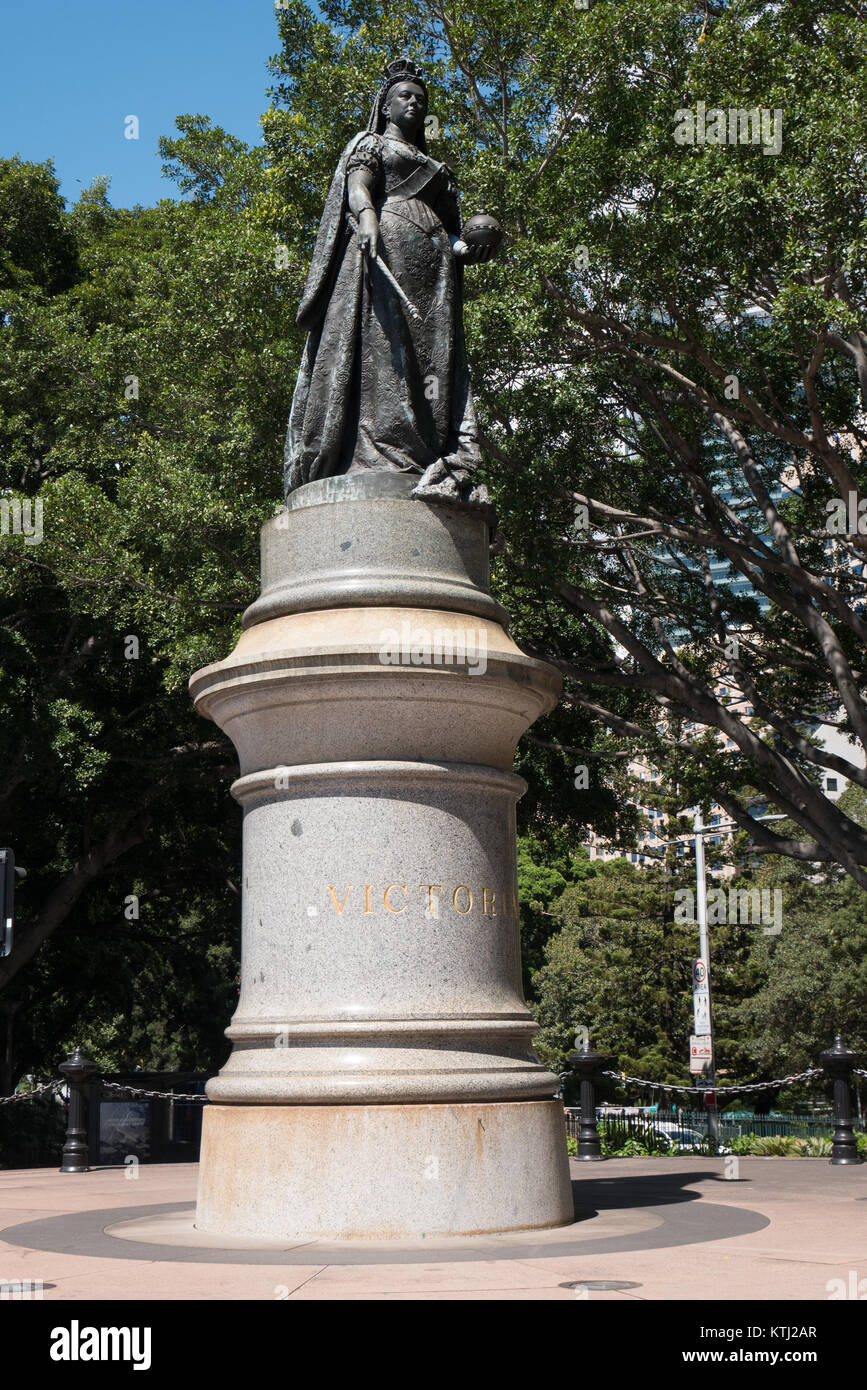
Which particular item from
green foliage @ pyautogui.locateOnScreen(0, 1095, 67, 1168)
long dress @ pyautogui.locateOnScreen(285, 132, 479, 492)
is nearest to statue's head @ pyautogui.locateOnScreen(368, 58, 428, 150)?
long dress @ pyautogui.locateOnScreen(285, 132, 479, 492)

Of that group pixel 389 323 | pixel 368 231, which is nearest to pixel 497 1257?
pixel 389 323

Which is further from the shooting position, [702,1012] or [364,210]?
[702,1012]

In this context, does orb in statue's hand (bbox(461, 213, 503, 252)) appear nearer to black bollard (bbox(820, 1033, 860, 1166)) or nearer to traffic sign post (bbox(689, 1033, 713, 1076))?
black bollard (bbox(820, 1033, 860, 1166))

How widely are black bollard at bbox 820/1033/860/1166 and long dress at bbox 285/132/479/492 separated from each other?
9.28m

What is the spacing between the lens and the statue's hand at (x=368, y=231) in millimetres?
9234

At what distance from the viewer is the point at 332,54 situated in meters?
19.4

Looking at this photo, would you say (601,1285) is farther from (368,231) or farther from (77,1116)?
(77,1116)

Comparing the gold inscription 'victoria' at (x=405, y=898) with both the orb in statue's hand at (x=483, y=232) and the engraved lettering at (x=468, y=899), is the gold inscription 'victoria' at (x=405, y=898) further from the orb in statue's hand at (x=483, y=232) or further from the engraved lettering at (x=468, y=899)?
the orb in statue's hand at (x=483, y=232)

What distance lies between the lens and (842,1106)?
15.6 meters

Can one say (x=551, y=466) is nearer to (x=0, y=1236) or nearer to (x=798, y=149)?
(x=798, y=149)

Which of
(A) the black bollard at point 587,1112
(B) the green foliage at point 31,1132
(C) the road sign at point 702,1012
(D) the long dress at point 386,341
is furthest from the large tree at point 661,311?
(B) the green foliage at point 31,1132

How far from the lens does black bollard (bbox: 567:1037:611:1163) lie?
622 inches

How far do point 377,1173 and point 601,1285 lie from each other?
2.02m
